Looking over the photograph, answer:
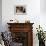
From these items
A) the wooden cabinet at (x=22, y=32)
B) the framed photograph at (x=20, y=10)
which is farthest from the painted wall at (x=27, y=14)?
the wooden cabinet at (x=22, y=32)

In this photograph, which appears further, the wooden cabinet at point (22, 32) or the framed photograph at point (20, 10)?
the framed photograph at point (20, 10)

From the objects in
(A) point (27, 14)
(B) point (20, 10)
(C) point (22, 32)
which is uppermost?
(B) point (20, 10)

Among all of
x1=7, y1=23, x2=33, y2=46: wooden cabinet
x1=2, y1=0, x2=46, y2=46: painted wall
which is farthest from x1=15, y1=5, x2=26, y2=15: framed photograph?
x1=7, y1=23, x2=33, y2=46: wooden cabinet

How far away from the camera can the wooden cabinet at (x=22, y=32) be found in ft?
17.0

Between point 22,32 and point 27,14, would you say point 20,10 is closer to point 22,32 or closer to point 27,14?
point 27,14

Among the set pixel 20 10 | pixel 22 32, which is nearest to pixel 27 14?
pixel 20 10

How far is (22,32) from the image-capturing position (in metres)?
5.27

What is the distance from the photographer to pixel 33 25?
17.7 ft

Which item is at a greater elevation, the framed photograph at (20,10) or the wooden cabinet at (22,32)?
the framed photograph at (20,10)

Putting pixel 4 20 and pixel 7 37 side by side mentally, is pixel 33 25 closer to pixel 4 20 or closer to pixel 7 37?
pixel 4 20

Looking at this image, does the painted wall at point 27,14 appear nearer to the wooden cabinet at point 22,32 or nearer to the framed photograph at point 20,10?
the framed photograph at point 20,10

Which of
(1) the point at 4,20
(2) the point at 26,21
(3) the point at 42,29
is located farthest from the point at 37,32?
(1) the point at 4,20

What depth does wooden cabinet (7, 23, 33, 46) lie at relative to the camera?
17.0 ft

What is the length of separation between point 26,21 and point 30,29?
335 mm
